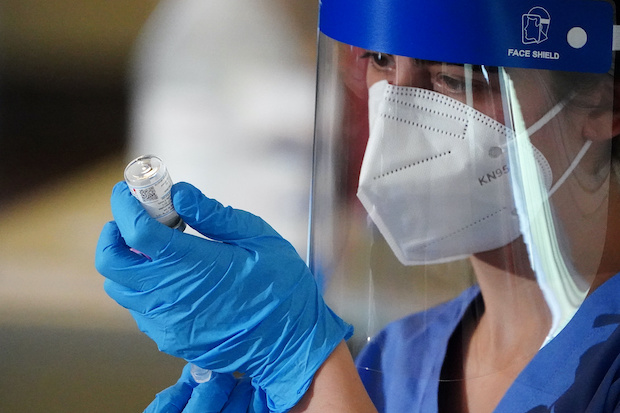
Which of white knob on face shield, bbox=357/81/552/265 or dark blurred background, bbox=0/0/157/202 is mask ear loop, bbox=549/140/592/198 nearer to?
white knob on face shield, bbox=357/81/552/265

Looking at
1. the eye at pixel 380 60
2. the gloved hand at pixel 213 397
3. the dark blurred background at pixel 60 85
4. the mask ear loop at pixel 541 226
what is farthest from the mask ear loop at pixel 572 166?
the dark blurred background at pixel 60 85

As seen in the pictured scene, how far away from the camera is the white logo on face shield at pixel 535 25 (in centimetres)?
95

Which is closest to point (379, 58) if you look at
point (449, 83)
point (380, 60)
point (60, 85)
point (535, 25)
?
point (380, 60)

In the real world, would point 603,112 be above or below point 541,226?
above

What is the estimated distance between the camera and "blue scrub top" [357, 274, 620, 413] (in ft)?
3.17

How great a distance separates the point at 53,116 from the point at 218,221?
1083 millimetres

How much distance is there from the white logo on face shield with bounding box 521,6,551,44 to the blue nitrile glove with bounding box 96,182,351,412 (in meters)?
0.47

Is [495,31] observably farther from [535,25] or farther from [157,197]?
[157,197]

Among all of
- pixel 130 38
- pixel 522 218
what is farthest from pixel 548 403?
pixel 130 38

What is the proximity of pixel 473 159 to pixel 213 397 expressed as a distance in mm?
537

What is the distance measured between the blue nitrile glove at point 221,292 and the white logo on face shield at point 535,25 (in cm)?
47

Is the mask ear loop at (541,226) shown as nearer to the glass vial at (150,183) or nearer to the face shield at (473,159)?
the face shield at (473,159)

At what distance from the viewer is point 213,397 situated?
1.01 meters

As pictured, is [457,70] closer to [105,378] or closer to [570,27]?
[570,27]
